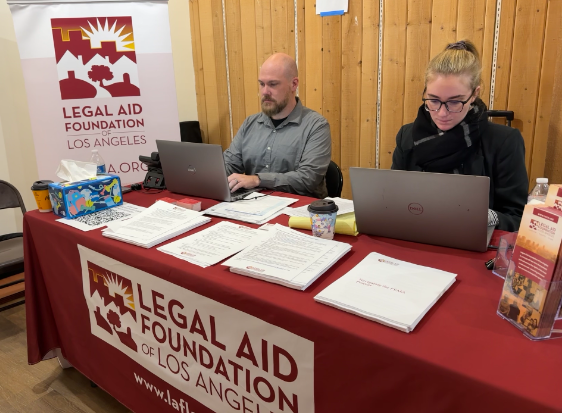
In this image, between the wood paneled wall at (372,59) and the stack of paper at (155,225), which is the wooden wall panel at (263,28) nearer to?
the wood paneled wall at (372,59)

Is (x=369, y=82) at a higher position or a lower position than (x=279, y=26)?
lower

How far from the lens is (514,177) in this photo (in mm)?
1526

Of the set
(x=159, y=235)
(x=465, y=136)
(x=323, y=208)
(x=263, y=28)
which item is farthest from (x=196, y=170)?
(x=263, y=28)

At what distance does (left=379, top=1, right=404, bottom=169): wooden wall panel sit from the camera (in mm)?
2645

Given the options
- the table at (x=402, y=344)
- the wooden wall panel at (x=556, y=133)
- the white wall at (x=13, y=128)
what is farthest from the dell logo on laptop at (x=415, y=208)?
the white wall at (x=13, y=128)

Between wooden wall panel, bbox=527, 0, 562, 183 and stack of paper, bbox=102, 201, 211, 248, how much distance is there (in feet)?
6.43

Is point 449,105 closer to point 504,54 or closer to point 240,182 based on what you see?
point 240,182

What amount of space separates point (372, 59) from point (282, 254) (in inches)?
81.4

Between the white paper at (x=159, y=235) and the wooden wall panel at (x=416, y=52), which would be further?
the wooden wall panel at (x=416, y=52)

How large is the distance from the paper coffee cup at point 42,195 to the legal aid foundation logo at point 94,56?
138 cm

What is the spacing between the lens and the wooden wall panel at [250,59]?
129 inches

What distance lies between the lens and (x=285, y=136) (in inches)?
96.0

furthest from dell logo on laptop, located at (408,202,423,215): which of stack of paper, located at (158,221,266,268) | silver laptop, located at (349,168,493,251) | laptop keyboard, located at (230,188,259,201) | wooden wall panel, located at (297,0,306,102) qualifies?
wooden wall panel, located at (297,0,306,102)

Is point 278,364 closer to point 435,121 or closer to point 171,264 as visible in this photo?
point 171,264
